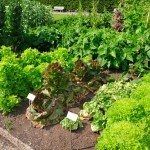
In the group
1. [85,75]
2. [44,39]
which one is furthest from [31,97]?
[44,39]

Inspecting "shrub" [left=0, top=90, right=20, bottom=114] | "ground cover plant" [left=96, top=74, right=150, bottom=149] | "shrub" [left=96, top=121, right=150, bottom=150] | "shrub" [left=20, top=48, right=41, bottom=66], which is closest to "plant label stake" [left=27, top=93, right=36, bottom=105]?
"shrub" [left=0, top=90, right=20, bottom=114]

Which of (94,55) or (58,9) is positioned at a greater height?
(94,55)

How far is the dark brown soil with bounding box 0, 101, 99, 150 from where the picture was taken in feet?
26.0

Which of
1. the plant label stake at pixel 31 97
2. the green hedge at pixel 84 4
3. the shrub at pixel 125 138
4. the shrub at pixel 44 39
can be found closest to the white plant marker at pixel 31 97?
the plant label stake at pixel 31 97

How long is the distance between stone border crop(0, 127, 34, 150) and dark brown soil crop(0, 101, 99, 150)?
0.20ft

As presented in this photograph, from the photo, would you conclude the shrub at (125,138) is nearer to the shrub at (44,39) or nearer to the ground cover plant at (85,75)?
the ground cover plant at (85,75)

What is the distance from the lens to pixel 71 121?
8.23 metres

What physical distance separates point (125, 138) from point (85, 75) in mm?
3223

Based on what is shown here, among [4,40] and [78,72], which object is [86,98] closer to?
[78,72]

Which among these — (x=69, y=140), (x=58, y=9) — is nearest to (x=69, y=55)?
(x=69, y=140)

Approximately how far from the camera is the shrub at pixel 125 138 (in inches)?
259

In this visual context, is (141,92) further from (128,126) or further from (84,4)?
(84,4)

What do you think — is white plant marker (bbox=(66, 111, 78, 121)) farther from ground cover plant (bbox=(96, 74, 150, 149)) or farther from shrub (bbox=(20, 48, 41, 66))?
shrub (bbox=(20, 48, 41, 66))

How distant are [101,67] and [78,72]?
0.84 m
